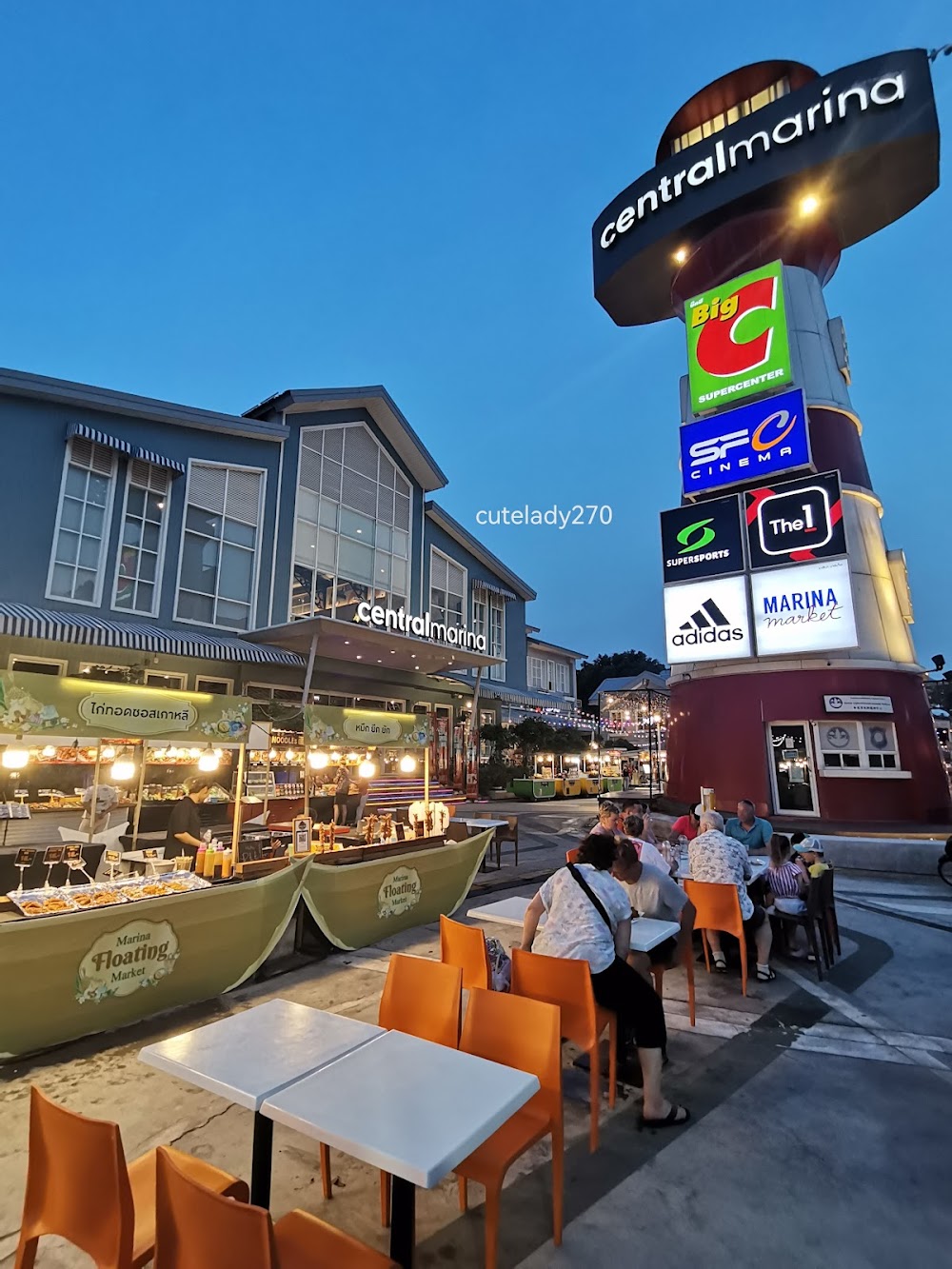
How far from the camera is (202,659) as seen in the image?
16656 millimetres

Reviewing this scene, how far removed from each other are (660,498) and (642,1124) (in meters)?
181

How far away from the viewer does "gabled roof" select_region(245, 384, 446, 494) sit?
64.9 ft

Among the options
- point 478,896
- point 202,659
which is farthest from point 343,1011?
point 202,659

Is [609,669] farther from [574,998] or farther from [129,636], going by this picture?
[574,998]

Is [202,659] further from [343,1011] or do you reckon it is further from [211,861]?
[343,1011]

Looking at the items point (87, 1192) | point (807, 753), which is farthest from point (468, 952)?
point (807, 753)

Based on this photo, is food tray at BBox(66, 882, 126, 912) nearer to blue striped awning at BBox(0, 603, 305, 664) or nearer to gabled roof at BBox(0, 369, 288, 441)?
blue striped awning at BBox(0, 603, 305, 664)

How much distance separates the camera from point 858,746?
14.5m

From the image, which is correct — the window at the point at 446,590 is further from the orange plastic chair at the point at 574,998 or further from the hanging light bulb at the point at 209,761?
the orange plastic chair at the point at 574,998

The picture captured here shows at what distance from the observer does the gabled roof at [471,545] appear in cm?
2514

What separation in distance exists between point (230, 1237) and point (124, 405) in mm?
17728

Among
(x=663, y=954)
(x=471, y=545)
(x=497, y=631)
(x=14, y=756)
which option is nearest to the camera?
(x=663, y=954)

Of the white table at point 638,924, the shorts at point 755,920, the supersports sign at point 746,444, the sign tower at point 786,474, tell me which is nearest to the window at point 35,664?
the white table at point 638,924

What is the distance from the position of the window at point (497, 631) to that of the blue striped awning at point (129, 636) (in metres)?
11.7
